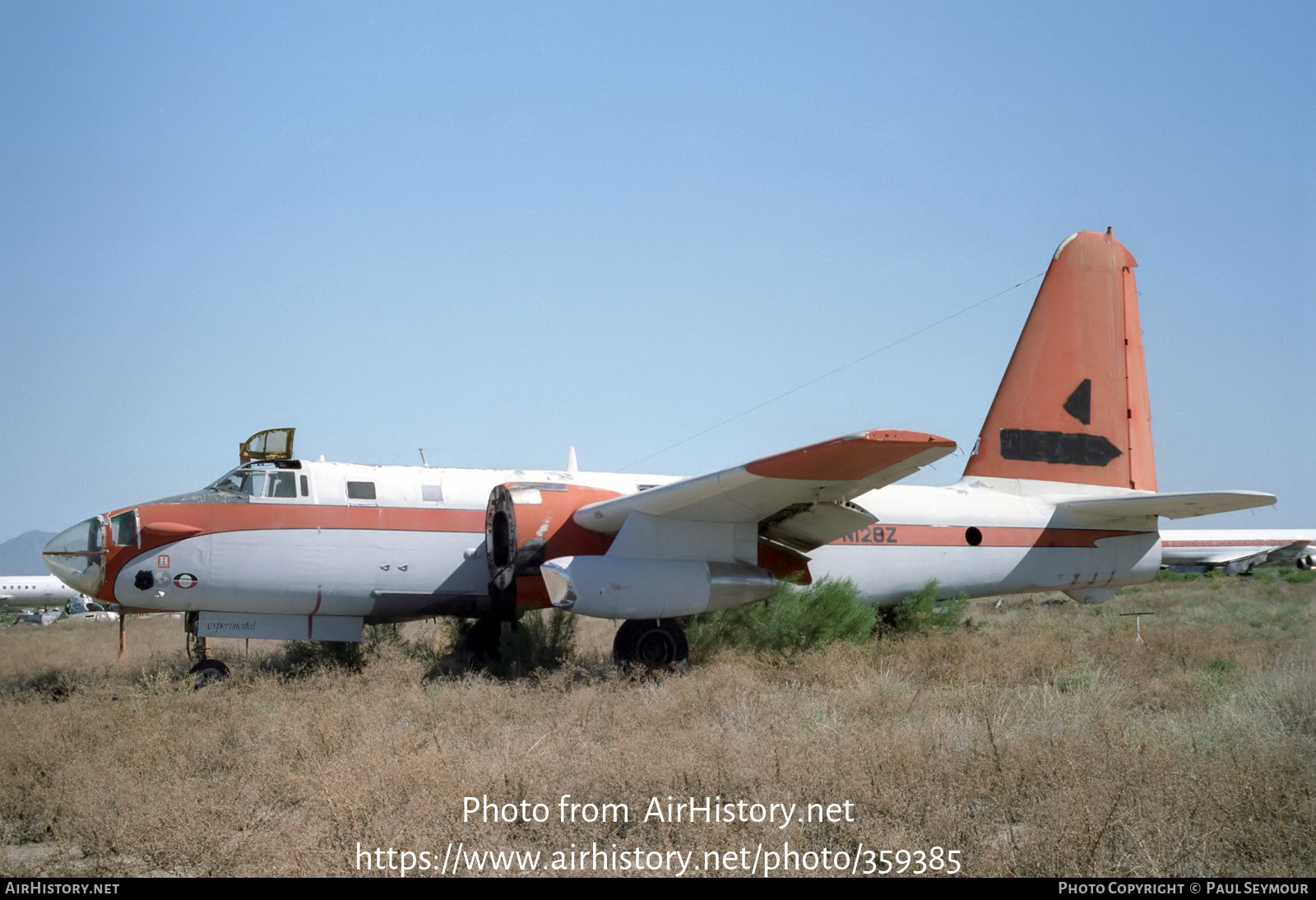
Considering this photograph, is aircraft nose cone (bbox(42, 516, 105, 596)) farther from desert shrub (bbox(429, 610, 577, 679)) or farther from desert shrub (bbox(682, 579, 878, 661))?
desert shrub (bbox(682, 579, 878, 661))

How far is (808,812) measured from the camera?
561 cm

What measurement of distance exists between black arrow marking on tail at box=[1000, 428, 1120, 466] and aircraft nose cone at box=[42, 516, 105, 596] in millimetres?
12563

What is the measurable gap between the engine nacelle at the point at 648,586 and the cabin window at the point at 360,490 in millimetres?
2455

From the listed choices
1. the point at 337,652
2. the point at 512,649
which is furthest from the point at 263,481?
the point at 512,649

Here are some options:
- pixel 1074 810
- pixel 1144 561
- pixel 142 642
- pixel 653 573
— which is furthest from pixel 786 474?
pixel 142 642

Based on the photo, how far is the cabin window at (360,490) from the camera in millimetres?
11820

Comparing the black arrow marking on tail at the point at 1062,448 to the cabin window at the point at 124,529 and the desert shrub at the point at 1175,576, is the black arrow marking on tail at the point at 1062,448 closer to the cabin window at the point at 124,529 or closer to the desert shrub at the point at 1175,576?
the cabin window at the point at 124,529

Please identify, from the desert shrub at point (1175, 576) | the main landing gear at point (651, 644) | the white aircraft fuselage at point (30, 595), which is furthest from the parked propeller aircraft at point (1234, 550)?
the white aircraft fuselage at point (30, 595)

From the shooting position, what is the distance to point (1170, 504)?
1319cm

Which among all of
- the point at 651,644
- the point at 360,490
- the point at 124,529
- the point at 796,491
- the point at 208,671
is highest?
the point at 360,490

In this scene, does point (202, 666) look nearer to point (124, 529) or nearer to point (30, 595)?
point (124, 529)

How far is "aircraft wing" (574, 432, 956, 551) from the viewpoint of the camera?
32.3 ft

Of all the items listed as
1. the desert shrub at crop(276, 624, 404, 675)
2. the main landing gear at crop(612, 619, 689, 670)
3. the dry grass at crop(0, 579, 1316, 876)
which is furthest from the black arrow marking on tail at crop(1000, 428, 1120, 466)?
the desert shrub at crop(276, 624, 404, 675)

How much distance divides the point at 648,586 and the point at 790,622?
280 centimetres
